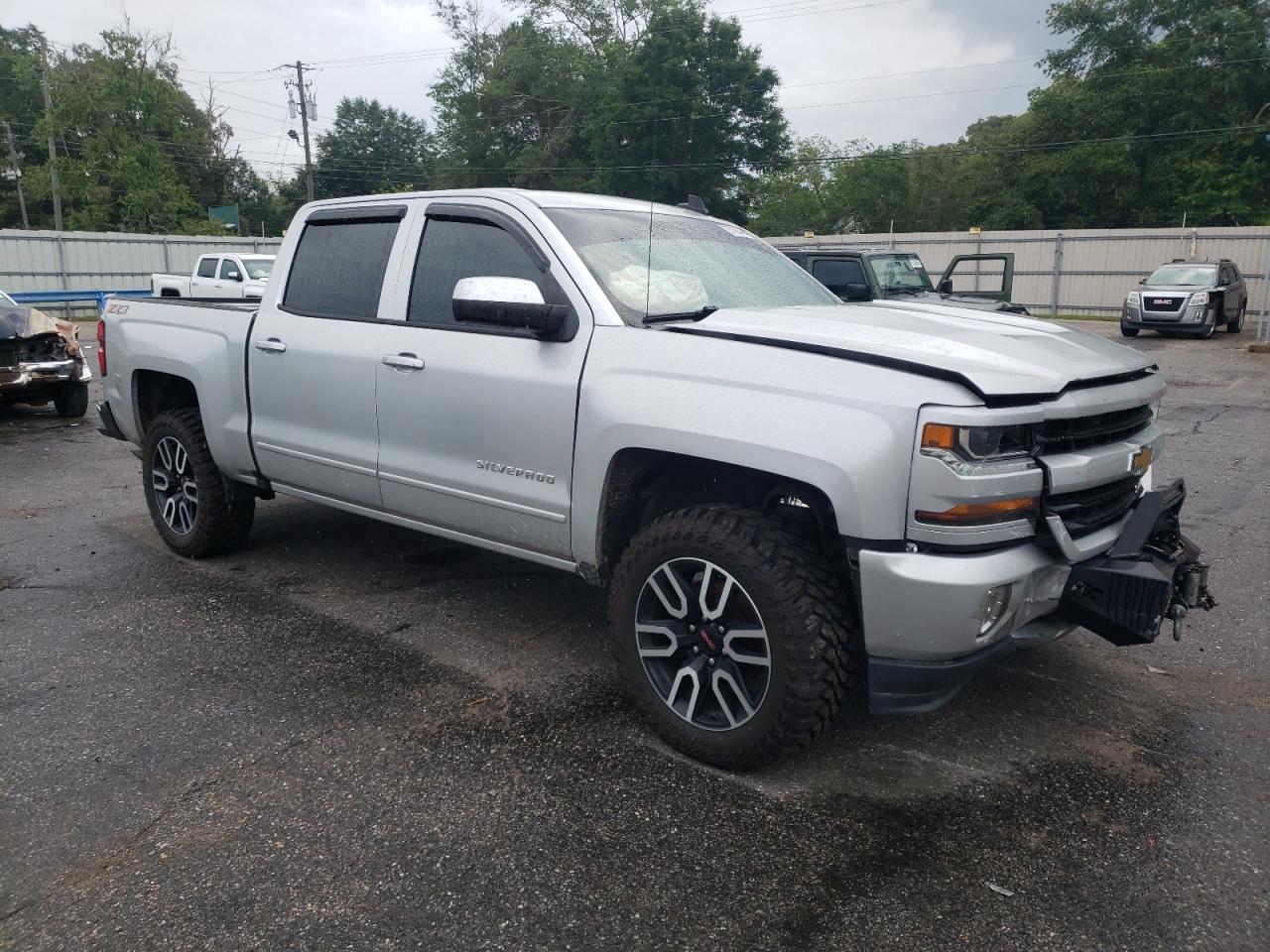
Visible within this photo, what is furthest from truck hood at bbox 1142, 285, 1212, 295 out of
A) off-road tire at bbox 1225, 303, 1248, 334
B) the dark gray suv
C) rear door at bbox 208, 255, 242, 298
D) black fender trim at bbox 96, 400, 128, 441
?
black fender trim at bbox 96, 400, 128, 441

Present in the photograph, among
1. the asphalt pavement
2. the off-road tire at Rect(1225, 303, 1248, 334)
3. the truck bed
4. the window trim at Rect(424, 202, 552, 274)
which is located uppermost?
the window trim at Rect(424, 202, 552, 274)

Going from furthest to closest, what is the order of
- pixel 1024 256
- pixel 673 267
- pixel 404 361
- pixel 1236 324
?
pixel 1024 256
pixel 1236 324
pixel 404 361
pixel 673 267

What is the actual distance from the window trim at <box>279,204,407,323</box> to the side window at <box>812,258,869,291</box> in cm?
988

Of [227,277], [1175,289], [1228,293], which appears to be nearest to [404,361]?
[1175,289]

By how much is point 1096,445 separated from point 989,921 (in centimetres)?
153

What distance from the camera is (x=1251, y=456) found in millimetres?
8562

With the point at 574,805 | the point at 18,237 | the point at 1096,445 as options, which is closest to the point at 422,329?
the point at 574,805

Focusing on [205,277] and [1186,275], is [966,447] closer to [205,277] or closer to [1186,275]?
[1186,275]

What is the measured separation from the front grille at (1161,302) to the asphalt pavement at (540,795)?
56.0 feet

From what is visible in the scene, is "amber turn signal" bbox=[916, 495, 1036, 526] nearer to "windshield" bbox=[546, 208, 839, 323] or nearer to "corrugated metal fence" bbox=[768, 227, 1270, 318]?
"windshield" bbox=[546, 208, 839, 323]

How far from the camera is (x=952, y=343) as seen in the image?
3.17 metres

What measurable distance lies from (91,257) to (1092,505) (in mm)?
33984

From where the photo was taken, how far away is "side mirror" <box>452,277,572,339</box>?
3.54 meters

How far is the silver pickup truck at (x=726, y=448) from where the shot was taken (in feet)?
9.36
